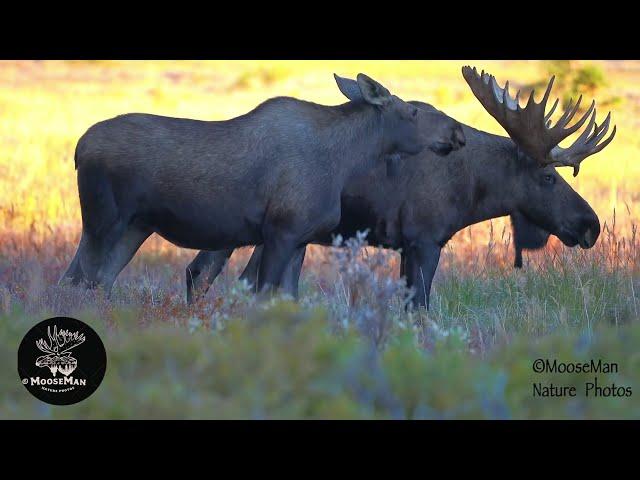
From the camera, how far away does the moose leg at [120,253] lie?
10.1 meters

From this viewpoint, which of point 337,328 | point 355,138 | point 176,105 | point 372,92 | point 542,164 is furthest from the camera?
point 176,105

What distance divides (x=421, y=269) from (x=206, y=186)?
2.29 meters

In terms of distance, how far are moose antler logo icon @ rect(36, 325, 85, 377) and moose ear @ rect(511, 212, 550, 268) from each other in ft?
18.1

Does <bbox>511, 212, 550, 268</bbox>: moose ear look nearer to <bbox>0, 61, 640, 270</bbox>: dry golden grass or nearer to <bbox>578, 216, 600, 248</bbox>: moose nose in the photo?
<bbox>0, 61, 640, 270</bbox>: dry golden grass

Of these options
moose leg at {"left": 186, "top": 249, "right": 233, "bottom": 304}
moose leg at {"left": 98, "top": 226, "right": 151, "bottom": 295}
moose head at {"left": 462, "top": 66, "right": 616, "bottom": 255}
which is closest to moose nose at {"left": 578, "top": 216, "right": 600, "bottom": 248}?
moose head at {"left": 462, "top": 66, "right": 616, "bottom": 255}

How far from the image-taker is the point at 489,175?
11.5m

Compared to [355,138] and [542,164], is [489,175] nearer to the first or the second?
[542,164]

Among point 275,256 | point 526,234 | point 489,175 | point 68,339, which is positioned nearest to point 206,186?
point 275,256

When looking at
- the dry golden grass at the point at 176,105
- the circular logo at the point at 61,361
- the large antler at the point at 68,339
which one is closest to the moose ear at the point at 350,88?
the dry golden grass at the point at 176,105

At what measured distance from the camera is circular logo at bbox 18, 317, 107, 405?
7266 millimetres

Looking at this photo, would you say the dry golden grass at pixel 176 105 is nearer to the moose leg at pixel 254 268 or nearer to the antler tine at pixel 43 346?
the moose leg at pixel 254 268

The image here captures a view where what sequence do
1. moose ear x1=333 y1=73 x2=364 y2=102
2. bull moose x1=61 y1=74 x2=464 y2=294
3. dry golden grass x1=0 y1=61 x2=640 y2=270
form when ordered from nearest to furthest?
bull moose x1=61 y1=74 x2=464 y2=294
moose ear x1=333 y1=73 x2=364 y2=102
dry golden grass x1=0 y1=61 x2=640 y2=270

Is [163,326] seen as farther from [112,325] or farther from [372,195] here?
[372,195]
